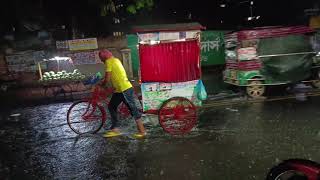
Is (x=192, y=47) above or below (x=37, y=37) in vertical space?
below

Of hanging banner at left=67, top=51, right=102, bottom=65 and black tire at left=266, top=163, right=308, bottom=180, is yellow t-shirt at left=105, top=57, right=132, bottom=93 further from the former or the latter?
hanging banner at left=67, top=51, right=102, bottom=65

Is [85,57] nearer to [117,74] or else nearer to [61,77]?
[61,77]

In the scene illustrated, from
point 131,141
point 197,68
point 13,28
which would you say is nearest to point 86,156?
point 131,141

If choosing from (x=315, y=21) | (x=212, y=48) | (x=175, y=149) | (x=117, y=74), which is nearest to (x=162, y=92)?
(x=117, y=74)

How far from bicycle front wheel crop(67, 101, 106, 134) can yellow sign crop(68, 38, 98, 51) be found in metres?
10.6

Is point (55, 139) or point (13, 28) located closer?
point (55, 139)

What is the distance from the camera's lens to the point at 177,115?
7609 mm

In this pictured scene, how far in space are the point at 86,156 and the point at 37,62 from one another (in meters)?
13.4

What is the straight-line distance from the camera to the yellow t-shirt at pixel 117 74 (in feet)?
24.1

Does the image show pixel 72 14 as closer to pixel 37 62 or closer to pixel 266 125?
pixel 37 62

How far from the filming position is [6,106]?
13516 millimetres

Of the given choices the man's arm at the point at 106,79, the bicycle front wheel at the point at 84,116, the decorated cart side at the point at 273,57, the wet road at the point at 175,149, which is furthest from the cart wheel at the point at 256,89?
the man's arm at the point at 106,79

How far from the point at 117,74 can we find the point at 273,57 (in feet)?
21.8

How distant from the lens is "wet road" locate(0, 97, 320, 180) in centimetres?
572
